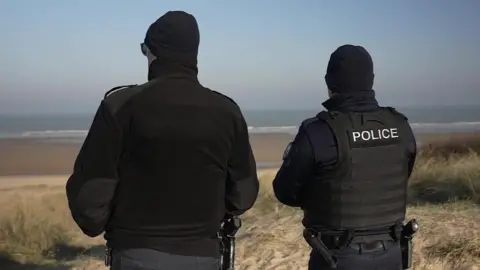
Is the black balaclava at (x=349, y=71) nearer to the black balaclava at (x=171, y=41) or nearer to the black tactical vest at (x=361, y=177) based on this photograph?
the black tactical vest at (x=361, y=177)

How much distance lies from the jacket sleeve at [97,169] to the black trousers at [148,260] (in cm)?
22

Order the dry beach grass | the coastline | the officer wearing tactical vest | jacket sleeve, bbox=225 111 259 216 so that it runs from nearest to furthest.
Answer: jacket sleeve, bbox=225 111 259 216 < the officer wearing tactical vest < the dry beach grass < the coastline

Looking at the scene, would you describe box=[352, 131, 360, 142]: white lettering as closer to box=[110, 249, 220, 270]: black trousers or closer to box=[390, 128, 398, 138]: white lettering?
box=[390, 128, 398, 138]: white lettering

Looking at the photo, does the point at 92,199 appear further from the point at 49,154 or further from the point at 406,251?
the point at 49,154

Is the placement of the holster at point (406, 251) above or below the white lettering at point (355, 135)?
below

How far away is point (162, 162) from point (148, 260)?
0.39 m

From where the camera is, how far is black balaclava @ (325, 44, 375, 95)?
133 inches

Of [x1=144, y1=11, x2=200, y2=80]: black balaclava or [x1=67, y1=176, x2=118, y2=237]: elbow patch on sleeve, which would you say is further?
[x1=144, y1=11, x2=200, y2=80]: black balaclava

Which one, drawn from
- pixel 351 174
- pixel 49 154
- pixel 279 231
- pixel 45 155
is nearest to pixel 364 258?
pixel 351 174

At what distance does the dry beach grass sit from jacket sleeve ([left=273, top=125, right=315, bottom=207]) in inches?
99.8

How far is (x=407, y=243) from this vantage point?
3.53m

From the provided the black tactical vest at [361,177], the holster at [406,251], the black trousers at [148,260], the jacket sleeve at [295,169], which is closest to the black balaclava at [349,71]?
the black tactical vest at [361,177]

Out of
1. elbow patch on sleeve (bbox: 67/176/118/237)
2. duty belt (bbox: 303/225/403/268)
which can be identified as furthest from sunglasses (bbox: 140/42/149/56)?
duty belt (bbox: 303/225/403/268)

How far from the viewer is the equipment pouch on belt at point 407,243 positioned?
349 centimetres
